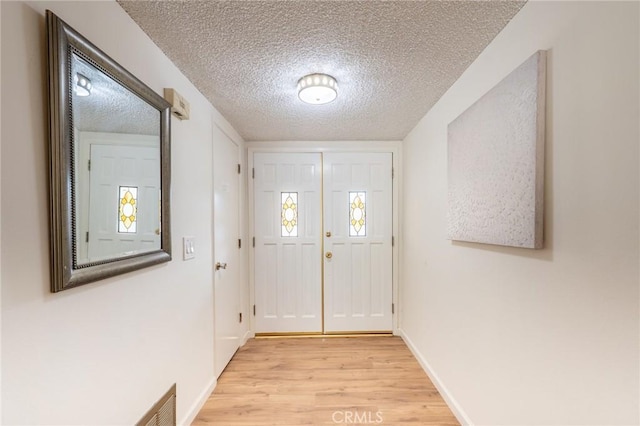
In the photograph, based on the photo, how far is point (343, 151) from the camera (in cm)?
279

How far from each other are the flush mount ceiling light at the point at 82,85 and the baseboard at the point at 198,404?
1692 millimetres

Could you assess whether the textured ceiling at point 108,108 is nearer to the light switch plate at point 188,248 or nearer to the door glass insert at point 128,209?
the door glass insert at point 128,209

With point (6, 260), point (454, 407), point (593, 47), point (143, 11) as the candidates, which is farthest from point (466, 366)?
point (143, 11)

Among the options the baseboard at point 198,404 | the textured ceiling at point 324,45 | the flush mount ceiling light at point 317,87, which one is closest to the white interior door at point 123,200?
the textured ceiling at point 324,45

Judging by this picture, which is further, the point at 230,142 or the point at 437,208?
the point at 230,142

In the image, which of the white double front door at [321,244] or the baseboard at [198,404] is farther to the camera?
the white double front door at [321,244]

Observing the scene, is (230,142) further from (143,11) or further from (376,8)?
(376,8)

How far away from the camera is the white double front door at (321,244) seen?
2.79 metres

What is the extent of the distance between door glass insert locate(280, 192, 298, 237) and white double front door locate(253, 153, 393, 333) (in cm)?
1

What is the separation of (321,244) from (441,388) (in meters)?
1.59

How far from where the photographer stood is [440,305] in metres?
1.86

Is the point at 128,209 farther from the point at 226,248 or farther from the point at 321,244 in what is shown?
the point at 321,244

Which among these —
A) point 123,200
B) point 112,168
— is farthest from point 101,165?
point 123,200

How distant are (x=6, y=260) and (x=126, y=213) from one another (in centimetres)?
40
